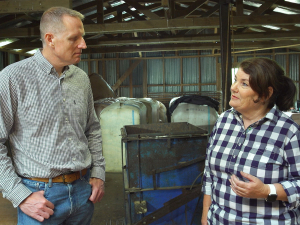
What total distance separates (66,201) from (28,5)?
159 inches

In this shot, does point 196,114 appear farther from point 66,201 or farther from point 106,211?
point 66,201

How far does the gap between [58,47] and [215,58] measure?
52.8ft

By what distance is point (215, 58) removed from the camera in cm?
1680

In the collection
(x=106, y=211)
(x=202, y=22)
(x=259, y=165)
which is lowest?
(x=106, y=211)

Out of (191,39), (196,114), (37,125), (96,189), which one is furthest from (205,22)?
(37,125)

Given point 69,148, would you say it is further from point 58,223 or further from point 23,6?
point 23,6

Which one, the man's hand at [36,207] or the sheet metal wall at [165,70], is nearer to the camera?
the man's hand at [36,207]

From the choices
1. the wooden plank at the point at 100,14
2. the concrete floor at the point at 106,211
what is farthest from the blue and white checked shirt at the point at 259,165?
the wooden plank at the point at 100,14

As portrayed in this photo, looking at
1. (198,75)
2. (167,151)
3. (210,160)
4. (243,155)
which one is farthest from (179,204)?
(198,75)

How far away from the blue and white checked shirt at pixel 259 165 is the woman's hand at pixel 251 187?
0.30ft

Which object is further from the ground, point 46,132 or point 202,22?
point 202,22

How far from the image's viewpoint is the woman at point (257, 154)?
1.61 m

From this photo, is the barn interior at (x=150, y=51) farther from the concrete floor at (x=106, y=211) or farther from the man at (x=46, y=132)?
the man at (x=46, y=132)

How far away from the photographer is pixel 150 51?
12.4m
